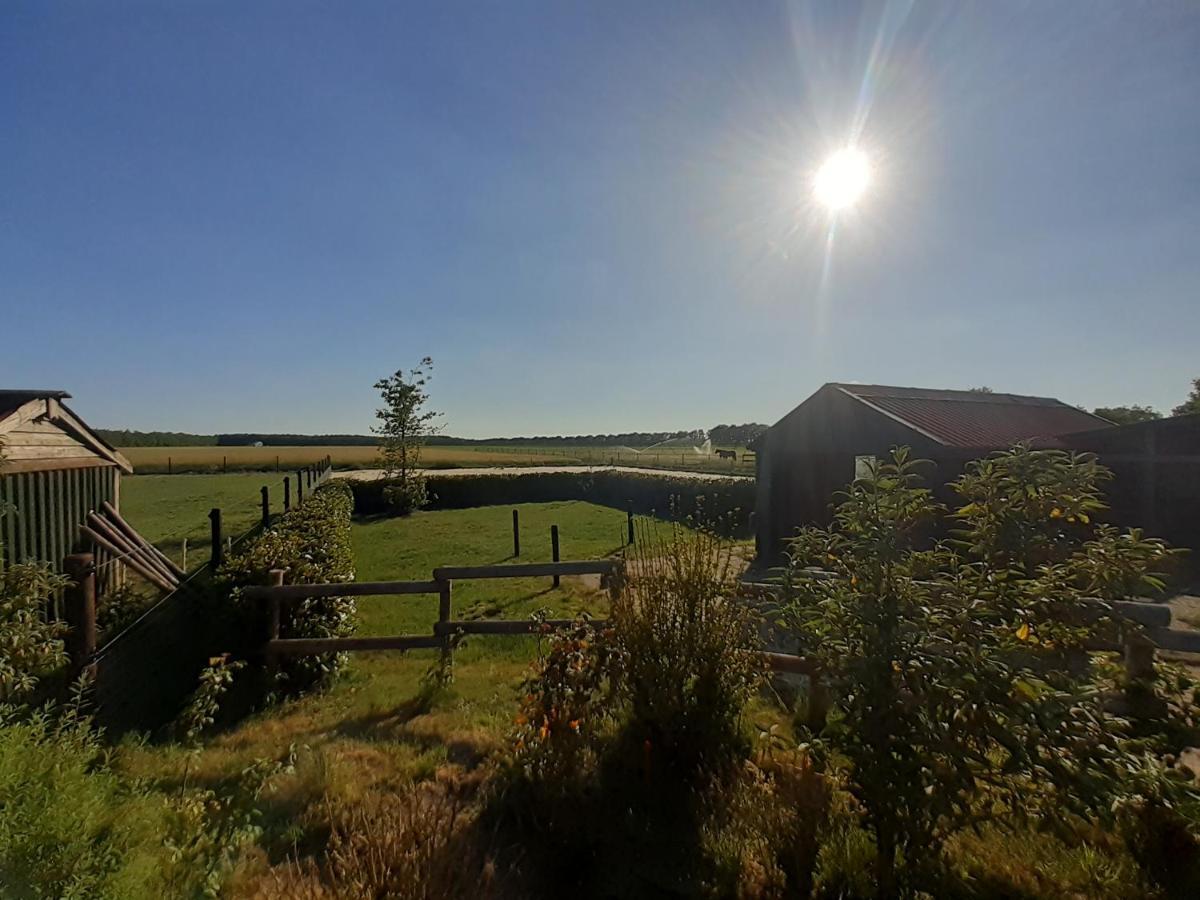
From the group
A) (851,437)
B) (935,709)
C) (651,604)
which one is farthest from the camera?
(851,437)

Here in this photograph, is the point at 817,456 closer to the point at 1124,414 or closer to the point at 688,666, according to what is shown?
the point at 688,666

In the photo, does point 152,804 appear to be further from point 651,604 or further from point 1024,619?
point 1024,619

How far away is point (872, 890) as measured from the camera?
7.54 ft

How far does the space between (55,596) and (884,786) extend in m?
6.18

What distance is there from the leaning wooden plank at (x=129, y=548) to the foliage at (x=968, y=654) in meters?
6.49

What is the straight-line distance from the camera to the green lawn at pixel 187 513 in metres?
10.2

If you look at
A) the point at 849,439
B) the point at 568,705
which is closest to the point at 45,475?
the point at 568,705

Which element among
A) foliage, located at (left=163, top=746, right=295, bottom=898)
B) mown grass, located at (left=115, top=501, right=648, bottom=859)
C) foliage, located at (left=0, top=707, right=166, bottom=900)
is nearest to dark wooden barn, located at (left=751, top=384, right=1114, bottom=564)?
mown grass, located at (left=115, top=501, right=648, bottom=859)

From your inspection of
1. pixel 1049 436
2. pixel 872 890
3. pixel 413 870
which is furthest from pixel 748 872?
pixel 1049 436

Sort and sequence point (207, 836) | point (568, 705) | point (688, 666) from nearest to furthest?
point (207, 836) < point (568, 705) < point (688, 666)

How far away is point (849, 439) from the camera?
1270 centimetres

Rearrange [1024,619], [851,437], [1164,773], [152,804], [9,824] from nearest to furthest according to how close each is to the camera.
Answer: [9,824], [1164,773], [1024,619], [152,804], [851,437]

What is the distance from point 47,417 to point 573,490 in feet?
93.6

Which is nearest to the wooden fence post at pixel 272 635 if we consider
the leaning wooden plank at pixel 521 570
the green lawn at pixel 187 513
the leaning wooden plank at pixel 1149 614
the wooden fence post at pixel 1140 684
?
the leaning wooden plank at pixel 521 570
